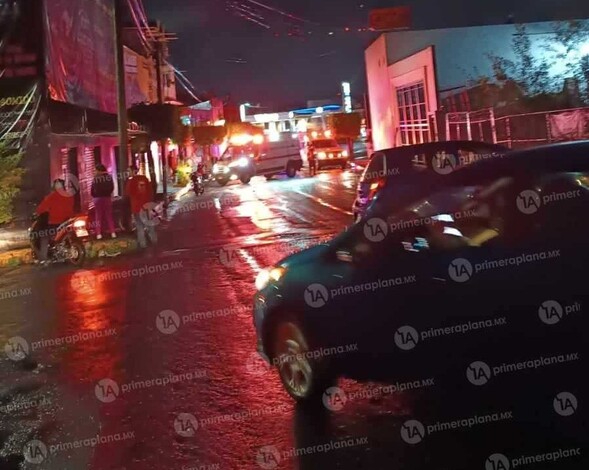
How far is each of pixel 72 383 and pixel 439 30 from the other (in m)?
32.3

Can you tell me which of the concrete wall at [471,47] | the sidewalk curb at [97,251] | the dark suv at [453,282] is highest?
→ the concrete wall at [471,47]

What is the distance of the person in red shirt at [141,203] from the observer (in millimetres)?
16531

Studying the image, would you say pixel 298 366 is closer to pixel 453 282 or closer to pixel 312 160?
pixel 453 282

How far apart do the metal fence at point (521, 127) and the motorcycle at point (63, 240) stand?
12.1 meters

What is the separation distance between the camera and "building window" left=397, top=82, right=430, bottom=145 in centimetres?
3659

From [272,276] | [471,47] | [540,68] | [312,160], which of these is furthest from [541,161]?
[312,160]

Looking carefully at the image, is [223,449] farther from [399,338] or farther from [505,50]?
[505,50]

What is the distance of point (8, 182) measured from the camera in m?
17.7

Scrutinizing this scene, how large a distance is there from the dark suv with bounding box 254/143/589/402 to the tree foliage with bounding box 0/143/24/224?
42.7 feet

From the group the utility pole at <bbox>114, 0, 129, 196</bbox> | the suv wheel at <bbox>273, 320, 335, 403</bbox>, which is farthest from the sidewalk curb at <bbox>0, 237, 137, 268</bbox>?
the suv wheel at <bbox>273, 320, 335, 403</bbox>

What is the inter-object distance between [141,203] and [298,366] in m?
11.0

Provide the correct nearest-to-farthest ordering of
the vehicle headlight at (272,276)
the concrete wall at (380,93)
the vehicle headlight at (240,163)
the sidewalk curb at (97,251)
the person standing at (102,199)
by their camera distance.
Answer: the vehicle headlight at (272,276)
the sidewalk curb at (97,251)
the person standing at (102,199)
the concrete wall at (380,93)
the vehicle headlight at (240,163)

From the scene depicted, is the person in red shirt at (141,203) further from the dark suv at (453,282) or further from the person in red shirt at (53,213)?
the dark suv at (453,282)

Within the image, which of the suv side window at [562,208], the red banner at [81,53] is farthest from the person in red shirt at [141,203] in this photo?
the suv side window at [562,208]
